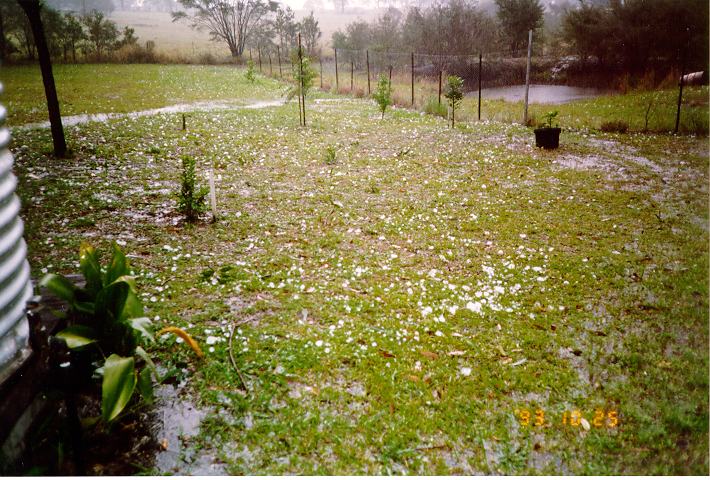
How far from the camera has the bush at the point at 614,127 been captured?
13786 mm

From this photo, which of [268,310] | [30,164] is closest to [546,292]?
[268,310]

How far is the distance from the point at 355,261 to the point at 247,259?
56.3 inches

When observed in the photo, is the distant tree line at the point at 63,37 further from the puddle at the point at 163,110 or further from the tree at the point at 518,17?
the tree at the point at 518,17

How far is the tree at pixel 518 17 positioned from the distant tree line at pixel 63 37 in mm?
30454

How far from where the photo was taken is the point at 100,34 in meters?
36.0

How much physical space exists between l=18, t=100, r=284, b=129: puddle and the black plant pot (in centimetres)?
1193

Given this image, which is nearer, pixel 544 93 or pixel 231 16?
pixel 544 93

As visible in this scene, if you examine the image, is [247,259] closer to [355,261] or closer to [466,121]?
[355,261]

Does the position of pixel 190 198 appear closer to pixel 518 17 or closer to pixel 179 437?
pixel 179 437

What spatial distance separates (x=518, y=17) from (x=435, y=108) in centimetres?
2470

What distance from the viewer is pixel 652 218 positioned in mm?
7113

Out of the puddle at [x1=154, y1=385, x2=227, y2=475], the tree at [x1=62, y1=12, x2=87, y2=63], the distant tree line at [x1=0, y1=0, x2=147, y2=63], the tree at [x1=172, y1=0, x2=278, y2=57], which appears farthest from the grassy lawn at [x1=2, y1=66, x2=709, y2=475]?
the tree at [x1=172, y1=0, x2=278, y2=57]

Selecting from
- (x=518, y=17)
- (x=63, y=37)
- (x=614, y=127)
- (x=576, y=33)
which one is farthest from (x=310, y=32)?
(x=614, y=127)

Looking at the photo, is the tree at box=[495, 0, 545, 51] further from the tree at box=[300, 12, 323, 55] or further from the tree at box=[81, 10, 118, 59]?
the tree at box=[81, 10, 118, 59]
